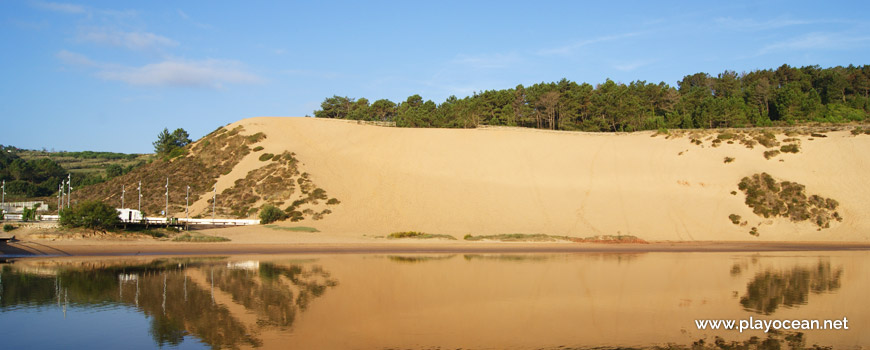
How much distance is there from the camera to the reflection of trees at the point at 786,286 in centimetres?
1927

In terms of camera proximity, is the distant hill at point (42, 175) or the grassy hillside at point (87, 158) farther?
the grassy hillside at point (87, 158)

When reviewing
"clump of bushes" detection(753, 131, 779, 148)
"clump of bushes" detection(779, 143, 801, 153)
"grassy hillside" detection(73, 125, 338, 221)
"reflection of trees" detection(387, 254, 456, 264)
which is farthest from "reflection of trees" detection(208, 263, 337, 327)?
"clump of bushes" detection(753, 131, 779, 148)

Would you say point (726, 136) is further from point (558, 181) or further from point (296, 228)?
point (296, 228)

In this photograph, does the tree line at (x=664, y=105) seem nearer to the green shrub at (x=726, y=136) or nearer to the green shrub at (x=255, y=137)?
the green shrub at (x=726, y=136)

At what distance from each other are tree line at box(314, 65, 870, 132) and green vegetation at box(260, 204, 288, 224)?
34.3 meters

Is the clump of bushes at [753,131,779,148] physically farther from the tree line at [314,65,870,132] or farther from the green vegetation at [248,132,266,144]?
the green vegetation at [248,132,266,144]

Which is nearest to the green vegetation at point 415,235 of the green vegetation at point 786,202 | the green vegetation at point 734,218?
the green vegetation at point 734,218

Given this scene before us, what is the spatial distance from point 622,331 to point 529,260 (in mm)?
16117

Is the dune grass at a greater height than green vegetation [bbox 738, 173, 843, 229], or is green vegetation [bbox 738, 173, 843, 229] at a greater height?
green vegetation [bbox 738, 173, 843, 229]

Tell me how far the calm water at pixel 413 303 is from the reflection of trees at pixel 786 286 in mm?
84

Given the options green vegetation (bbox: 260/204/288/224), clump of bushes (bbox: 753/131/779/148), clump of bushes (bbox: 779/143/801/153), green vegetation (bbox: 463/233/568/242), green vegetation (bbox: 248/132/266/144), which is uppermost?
green vegetation (bbox: 248/132/266/144)

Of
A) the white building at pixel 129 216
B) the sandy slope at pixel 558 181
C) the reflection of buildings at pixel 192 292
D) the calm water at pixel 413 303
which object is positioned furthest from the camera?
the sandy slope at pixel 558 181

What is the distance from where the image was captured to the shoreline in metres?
32.9

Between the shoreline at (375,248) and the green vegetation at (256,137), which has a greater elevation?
the green vegetation at (256,137)
